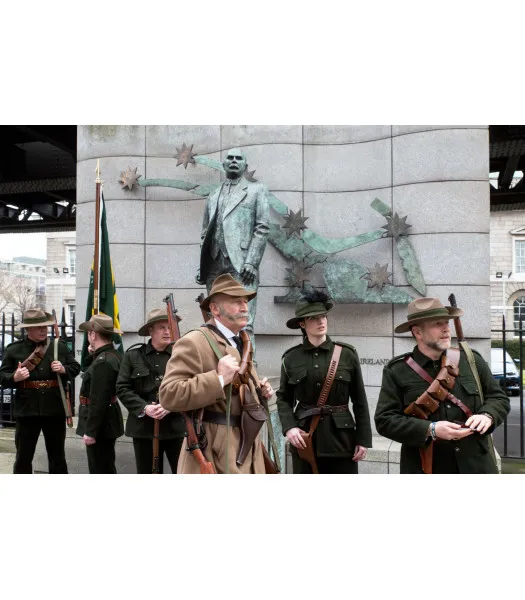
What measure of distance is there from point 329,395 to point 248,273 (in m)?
2.75

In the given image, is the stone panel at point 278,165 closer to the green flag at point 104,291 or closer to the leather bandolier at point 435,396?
the green flag at point 104,291

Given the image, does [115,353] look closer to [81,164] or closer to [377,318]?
[377,318]

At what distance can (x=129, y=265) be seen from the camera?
28.6 feet

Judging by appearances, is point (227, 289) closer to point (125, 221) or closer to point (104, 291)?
point (104, 291)

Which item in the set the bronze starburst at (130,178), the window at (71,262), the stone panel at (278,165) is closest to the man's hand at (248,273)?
the stone panel at (278,165)

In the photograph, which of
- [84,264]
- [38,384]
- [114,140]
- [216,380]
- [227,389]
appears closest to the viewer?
[216,380]

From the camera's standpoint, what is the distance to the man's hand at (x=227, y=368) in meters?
3.57

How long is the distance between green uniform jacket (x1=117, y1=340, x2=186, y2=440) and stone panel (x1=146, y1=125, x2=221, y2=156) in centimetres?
394

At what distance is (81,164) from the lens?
884 centimetres

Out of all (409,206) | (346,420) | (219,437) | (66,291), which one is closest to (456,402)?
(346,420)

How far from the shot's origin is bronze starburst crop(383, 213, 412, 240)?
24.2ft

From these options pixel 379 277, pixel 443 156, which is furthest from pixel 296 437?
pixel 443 156

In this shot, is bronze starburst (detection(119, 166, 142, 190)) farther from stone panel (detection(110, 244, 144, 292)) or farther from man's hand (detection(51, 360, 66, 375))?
man's hand (detection(51, 360, 66, 375))

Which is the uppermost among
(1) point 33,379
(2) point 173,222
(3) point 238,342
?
(2) point 173,222
